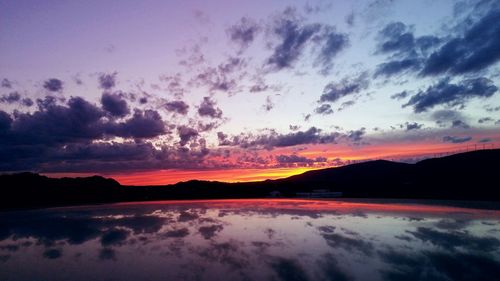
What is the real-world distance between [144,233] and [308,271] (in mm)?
14829

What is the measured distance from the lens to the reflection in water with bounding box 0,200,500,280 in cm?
1403

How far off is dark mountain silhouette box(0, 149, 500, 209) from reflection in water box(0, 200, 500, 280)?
44.5 m

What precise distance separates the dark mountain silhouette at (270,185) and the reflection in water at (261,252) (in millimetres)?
44544

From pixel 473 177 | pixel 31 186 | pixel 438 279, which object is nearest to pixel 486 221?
pixel 438 279

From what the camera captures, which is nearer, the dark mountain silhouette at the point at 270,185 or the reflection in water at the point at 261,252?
the reflection in water at the point at 261,252

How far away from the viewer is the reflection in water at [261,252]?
14.0 m

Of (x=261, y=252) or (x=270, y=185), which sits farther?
(x=270, y=185)

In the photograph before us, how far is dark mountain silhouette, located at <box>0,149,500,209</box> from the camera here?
247 ft

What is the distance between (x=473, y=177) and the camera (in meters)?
95.8

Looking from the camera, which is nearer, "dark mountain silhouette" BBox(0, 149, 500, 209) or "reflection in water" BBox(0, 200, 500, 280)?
"reflection in water" BBox(0, 200, 500, 280)

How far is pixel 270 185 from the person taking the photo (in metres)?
140

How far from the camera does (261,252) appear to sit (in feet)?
58.7

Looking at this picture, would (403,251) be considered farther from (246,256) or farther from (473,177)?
(473,177)

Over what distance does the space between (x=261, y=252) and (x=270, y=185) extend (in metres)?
123
